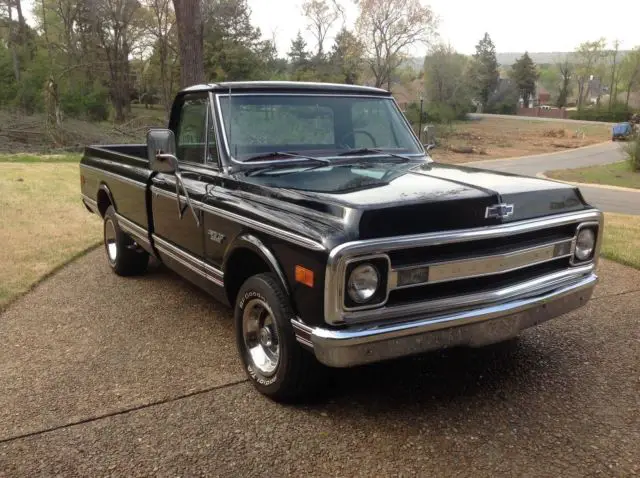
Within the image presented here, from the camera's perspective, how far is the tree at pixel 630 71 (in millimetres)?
73562

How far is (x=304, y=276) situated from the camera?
9.40ft

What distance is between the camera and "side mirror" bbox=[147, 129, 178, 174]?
13.4ft

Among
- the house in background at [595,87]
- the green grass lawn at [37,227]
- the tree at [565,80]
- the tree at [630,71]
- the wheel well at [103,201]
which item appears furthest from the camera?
the tree at [565,80]

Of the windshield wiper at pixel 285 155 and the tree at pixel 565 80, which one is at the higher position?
the tree at pixel 565 80

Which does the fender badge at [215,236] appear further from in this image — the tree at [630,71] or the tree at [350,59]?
the tree at [630,71]

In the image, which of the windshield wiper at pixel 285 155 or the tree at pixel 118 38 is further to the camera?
the tree at pixel 118 38

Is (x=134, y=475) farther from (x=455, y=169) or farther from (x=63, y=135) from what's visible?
(x=63, y=135)

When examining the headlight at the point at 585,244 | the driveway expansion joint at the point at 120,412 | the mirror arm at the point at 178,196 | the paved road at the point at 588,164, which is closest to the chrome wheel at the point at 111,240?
the mirror arm at the point at 178,196

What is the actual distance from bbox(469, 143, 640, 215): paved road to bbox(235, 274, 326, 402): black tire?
10.5m

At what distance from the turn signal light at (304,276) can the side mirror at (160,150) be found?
1616 millimetres

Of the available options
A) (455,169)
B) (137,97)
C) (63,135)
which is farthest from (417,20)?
(455,169)

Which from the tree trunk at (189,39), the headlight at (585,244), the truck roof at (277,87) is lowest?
the headlight at (585,244)

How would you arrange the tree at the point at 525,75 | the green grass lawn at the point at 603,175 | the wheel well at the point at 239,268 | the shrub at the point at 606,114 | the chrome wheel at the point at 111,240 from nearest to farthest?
the wheel well at the point at 239,268 < the chrome wheel at the point at 111,240 < the green grass lawn at the point at 603,175 < the shrub at the point at 606,114 < the tree at the point at 525,75

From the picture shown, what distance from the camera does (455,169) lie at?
4.11 meters
